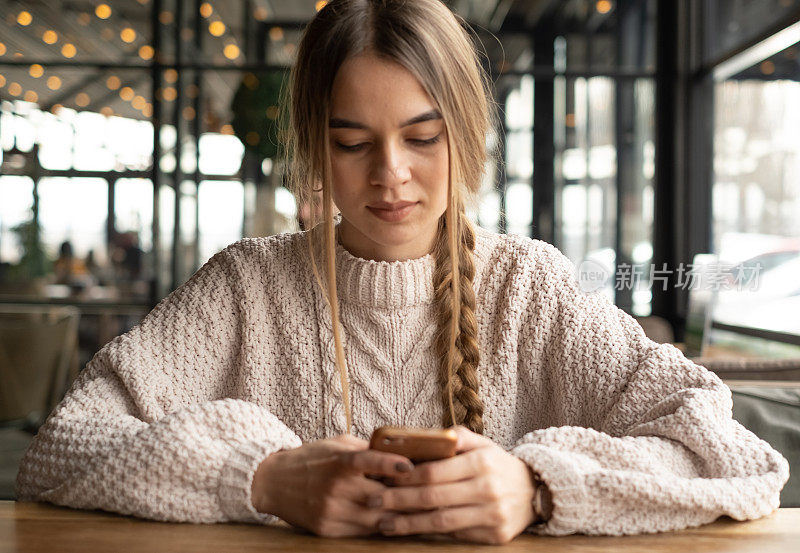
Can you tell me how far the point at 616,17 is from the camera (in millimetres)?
5902

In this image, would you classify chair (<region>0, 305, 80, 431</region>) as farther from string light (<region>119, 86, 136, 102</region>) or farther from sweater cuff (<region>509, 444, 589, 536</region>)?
sweater cuff (<region>509, 444, 589, 536</region>)

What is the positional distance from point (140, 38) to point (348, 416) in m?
4.95

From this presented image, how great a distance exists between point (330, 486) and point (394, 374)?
517 millimetres

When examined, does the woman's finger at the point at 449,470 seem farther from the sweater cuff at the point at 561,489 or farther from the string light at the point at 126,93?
the string light at the point at 126,93

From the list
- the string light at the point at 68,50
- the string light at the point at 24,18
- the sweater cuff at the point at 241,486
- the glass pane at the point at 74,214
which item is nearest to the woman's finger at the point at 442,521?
the sweater cuff at the point at 241,486

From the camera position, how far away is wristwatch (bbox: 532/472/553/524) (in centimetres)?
94

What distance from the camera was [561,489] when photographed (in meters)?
0.94

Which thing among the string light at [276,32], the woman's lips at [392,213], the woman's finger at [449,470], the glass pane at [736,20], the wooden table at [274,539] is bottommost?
the wooden table at [274,539]

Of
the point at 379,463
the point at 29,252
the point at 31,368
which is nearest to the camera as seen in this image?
the point at 379,463

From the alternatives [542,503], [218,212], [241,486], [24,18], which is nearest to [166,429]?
[241,486]

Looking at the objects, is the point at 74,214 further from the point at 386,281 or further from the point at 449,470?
the point at 449,470

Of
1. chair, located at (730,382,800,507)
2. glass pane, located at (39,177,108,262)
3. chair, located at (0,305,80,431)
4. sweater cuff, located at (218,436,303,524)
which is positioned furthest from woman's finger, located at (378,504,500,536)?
glass pane, located at (39,177,108,262)

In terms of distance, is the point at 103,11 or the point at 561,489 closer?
the point at 561,489

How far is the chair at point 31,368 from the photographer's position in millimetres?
4105
